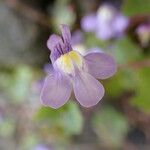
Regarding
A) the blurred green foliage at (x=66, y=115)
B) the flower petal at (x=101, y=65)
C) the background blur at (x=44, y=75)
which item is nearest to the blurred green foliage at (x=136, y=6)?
the background blur at (x=44, y=75)

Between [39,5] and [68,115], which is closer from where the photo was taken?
[68,115]

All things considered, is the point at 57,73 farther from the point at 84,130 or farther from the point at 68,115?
the point at 84,130

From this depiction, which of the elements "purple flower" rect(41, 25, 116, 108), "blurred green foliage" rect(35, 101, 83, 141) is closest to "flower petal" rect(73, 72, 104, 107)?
"purple flower" rect(41, 25, 116, 108)

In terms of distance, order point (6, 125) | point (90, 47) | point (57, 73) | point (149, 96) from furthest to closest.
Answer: point (6, 125), point (90, 47), point (149, 96), point (57, 73)

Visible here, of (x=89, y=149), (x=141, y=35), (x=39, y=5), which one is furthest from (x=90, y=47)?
(x=89, y=149)

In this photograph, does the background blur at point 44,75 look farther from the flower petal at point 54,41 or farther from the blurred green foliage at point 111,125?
the flower petal at point 54,41

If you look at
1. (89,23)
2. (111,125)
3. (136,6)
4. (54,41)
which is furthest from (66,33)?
(111,125)

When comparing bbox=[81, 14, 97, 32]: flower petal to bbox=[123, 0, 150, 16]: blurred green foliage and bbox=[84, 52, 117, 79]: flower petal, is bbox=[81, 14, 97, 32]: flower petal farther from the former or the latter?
bbox=[84, 52, 117, 79]: flower petal
